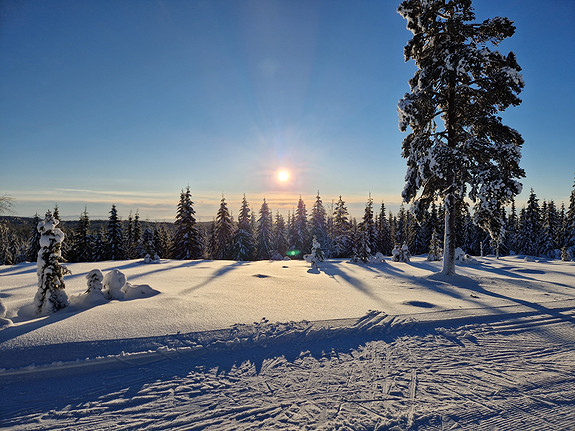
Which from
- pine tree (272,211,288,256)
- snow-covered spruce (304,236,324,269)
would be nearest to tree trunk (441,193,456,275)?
snow-covered spruce (304,236,324,269)

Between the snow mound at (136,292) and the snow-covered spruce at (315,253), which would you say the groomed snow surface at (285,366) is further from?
the snow-covered spruce at (315,253)

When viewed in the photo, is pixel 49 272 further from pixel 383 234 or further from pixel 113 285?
pixel 383 234

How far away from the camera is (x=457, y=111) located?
11930 mm

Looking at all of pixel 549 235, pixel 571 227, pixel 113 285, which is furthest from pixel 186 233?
A: pixel 549 235

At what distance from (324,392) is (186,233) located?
33.5 m

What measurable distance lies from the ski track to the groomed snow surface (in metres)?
0.02

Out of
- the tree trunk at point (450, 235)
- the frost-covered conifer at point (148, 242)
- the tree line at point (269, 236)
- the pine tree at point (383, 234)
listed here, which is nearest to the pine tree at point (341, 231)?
the tree line at point (269, 236)

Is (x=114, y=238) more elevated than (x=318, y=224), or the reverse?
(x=318, y=224)

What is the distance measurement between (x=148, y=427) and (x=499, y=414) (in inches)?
167

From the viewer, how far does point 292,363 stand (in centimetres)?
444

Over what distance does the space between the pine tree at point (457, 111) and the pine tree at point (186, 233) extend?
93.8ft

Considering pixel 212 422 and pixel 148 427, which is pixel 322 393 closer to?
pixel 212 422

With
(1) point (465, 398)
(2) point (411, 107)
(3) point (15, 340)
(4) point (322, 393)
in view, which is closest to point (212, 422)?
(4) point (322, 393)

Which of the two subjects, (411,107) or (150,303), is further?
(411,107)
